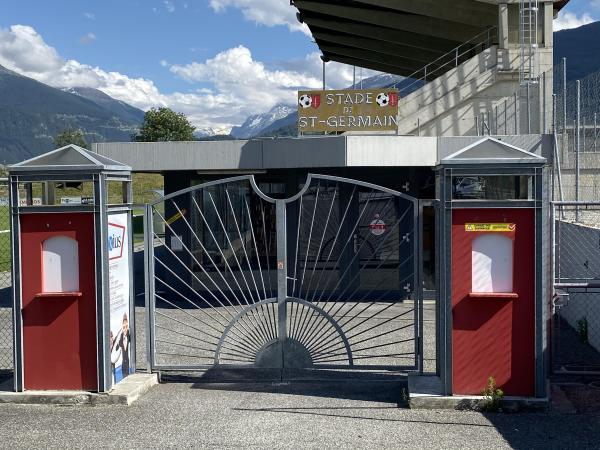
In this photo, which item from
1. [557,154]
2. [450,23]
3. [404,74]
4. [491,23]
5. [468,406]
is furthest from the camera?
[404,74]

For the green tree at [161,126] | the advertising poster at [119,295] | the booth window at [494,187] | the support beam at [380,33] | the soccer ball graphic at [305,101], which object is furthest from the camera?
the green tree at [161,126]

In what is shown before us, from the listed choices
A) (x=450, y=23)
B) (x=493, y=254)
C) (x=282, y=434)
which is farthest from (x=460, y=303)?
(x=450, y=23)

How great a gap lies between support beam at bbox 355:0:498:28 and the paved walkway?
70.9ft

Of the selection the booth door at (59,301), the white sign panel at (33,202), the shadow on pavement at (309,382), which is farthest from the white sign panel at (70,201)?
the shadow on pavement at (309,382)

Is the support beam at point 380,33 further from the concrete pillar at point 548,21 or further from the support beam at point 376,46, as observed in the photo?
the concrete pillar at point 548,21

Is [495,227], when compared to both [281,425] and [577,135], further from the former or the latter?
[577,135]

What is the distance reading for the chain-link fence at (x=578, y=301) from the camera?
9.31 metres

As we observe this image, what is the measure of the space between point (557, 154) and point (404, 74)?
31.2 m

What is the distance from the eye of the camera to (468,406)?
7422 millimetres

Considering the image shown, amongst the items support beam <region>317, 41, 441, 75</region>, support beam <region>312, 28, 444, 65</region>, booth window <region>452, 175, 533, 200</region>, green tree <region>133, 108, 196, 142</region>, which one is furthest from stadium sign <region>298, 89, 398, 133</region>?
green tree <region>133, 108, 196, 142</region>

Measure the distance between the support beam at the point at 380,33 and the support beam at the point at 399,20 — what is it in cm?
249

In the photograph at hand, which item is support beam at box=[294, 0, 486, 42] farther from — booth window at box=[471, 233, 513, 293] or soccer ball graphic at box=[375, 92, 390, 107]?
booth window at box=[471, 233, 513, 293]

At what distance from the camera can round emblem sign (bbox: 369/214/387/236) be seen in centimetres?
1557

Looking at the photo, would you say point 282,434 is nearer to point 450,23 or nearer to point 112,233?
point 112,233
